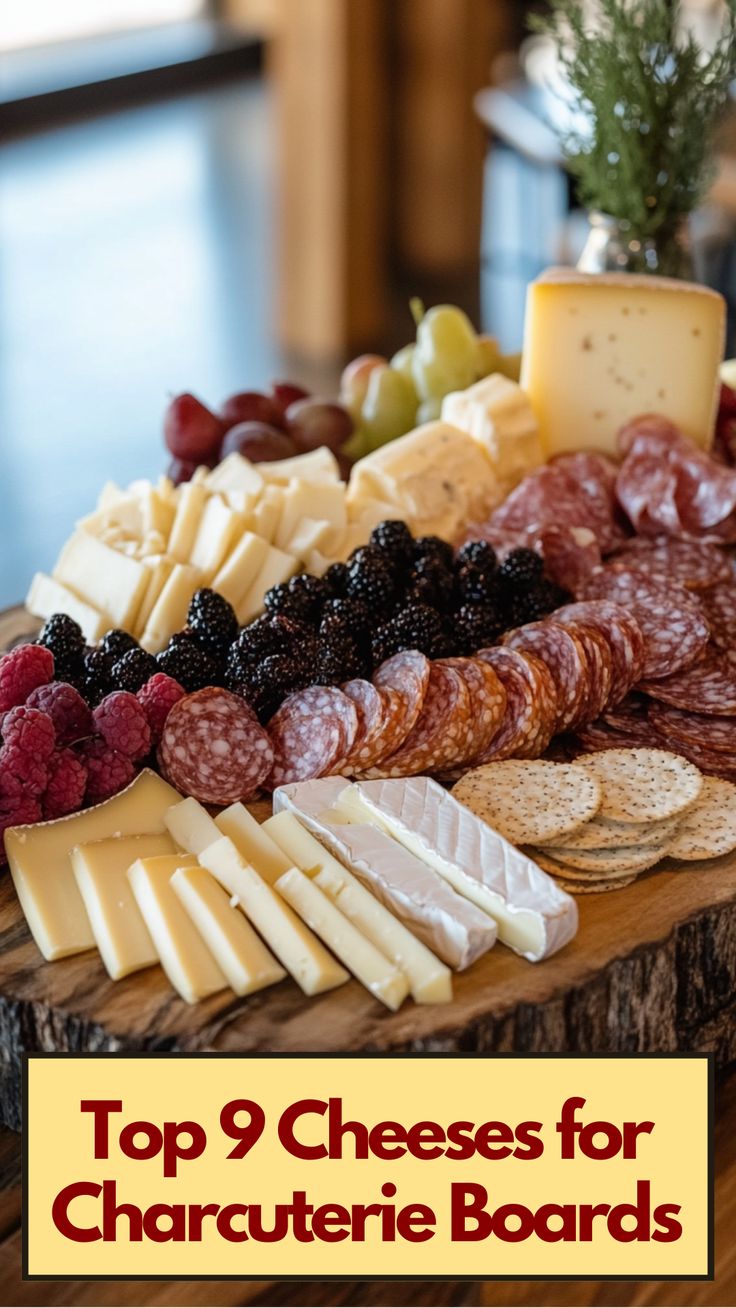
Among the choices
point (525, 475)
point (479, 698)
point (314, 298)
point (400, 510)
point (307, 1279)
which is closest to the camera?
point (307, 1279)

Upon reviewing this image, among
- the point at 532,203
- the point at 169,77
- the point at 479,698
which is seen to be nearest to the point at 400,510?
the point at 479,698

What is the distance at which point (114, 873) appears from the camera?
136 cm

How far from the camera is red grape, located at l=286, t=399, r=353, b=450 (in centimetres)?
228

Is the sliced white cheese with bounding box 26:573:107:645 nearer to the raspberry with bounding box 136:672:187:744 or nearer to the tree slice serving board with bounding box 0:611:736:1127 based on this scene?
the raspberry with bounding box 136:672:187:744

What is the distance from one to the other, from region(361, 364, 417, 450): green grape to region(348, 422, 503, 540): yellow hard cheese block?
24 cm

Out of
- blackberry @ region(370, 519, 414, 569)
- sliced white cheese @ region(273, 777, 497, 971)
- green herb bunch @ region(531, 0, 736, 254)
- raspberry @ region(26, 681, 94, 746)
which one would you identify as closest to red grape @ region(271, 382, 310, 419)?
green herb bunch @ region(531, 0, 736, 254)

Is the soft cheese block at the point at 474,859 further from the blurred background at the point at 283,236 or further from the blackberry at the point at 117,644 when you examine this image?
the blurred background at the point at 283,236

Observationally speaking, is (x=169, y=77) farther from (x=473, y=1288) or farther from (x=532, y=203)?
(x=473, y=1288)

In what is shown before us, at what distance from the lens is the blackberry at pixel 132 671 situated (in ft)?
5.20

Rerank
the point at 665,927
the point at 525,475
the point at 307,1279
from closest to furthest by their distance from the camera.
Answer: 1. the point at 307,1279
2. the point at 665,927
3. the point at 525,475

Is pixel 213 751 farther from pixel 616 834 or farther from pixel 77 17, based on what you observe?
pixel 77 17

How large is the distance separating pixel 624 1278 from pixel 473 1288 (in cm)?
13

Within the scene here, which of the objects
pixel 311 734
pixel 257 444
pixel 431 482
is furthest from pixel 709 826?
pixel 257 444

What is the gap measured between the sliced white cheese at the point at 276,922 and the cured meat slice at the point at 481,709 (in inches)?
12.2
